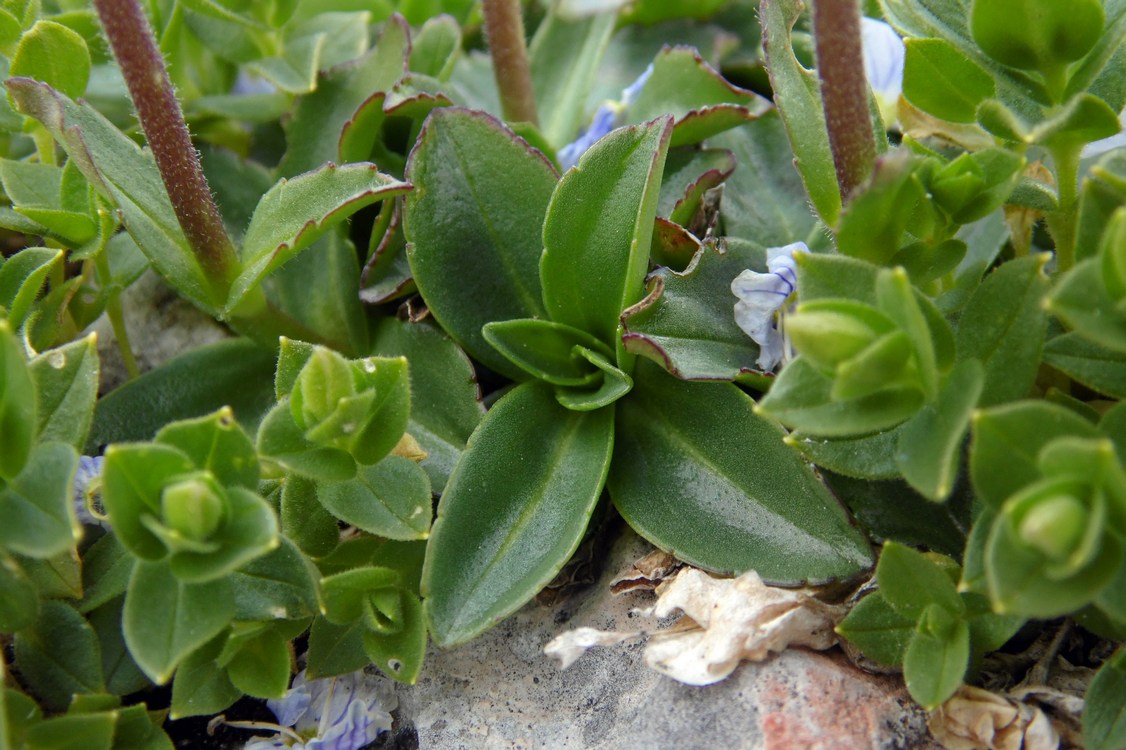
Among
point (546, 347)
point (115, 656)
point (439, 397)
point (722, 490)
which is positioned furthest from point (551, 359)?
point (115, 656)

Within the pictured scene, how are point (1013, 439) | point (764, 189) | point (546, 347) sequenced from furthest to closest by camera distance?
point (764, 189)
point (546, 347)
point (1013, 439)

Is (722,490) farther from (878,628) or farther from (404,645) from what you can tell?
(404,645)

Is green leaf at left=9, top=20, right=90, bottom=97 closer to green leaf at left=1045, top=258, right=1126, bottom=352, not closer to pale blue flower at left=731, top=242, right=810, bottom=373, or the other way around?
pale blue flower at left=731, top=242, right=810, bottom=373

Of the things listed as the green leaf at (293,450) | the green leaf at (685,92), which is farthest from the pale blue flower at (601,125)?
the green leaf at (293,450)

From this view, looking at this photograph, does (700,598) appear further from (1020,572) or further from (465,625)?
(1020,572)

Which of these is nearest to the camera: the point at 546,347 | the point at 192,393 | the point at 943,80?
the point at 943,80

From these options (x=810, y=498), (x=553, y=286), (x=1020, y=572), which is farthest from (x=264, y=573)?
(x=1020, y=572)

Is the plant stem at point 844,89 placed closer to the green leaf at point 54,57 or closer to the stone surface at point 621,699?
the stone surface at point 621,699
